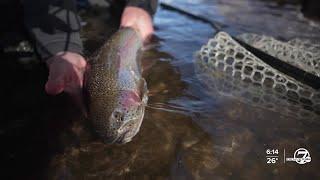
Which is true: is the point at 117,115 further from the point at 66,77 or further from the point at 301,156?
the point at 301,156

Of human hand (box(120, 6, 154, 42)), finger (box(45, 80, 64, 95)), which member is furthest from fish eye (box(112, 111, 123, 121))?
human hand (box(120, 6, 154, 42))

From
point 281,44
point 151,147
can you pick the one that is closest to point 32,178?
point 151,147

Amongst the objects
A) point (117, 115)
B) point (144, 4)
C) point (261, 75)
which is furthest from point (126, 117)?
point (144, 4)

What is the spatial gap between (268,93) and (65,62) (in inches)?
66.5

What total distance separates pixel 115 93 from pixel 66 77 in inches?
18.3

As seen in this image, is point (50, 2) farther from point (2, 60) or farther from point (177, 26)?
point (177, 26)

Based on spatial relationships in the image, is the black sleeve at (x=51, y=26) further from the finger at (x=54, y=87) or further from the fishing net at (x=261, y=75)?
the fishing net at (x=261, y=75)

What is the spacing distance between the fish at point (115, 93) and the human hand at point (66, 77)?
3.2 inches

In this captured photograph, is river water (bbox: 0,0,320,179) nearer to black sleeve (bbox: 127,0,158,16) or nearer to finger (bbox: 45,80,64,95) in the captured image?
finger (bbox: 45,80,64,95)

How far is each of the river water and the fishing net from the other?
12 centimetres

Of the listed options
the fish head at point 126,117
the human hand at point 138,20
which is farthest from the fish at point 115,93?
the human hand at point 138,20

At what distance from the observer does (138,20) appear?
3791 mm

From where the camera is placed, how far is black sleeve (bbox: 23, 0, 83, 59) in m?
3.15

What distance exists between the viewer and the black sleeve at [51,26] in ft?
10.3
